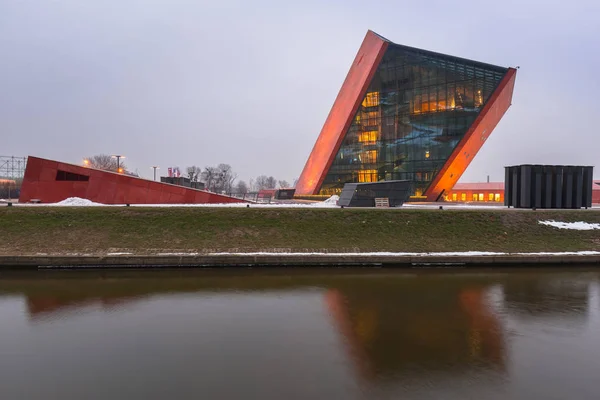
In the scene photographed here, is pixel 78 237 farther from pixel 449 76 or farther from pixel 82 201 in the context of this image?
pixel 449 76

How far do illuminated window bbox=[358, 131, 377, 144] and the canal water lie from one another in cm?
3419

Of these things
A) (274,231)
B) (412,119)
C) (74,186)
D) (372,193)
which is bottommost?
(274,231)

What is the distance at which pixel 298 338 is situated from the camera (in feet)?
22.6

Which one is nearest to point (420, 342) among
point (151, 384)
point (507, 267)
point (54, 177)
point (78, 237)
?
point (151, 384)

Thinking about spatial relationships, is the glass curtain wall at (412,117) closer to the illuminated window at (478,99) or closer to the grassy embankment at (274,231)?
the illuminated window at (478,99)

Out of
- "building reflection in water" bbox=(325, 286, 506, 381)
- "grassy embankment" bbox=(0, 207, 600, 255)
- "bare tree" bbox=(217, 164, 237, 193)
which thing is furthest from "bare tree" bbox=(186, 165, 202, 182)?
"building reflection in water" bbox=(325, 286, 506, 381)

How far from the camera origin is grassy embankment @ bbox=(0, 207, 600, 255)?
1476 cm

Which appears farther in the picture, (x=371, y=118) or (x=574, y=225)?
(x=371, y=118)

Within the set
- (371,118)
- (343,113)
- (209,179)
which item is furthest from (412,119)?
(209,179)

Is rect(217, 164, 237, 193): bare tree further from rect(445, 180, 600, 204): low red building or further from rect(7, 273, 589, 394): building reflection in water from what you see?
rect(7, 273, 589, 394): building reflection in water

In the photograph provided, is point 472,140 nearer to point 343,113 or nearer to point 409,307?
point 343,113

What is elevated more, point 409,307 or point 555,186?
point 555,186

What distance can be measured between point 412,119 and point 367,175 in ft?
28.0

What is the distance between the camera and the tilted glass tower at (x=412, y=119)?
128 feet
